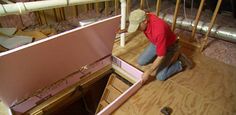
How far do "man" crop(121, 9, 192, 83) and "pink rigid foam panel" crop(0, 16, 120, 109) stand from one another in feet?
0.61

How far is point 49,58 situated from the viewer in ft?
4.05

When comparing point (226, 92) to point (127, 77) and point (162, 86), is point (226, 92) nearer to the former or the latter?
point (162, 86)

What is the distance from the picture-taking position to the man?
4.65 feet

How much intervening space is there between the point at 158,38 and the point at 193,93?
643mm

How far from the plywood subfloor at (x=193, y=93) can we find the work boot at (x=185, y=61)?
0.06m

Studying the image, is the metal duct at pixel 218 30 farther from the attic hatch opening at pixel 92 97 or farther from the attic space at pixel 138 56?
the attic hatch opening at pixel 92 97

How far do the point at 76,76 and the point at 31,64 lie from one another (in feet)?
2.04

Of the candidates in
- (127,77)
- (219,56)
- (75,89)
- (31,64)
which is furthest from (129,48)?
(31,64)

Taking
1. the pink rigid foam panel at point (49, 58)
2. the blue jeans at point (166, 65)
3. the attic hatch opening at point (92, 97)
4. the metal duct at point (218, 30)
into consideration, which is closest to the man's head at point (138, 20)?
the pink rigid foam panel at point (49, 58)

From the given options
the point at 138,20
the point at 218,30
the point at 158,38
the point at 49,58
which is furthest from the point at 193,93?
the point at 49,58

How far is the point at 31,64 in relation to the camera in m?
1.16

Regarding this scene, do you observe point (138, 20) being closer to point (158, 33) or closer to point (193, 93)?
point (158, 33)

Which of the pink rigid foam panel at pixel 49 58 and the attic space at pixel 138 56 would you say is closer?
the pink rigid foam panel at pixel 49 58

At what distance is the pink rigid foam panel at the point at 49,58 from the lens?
107 cm
